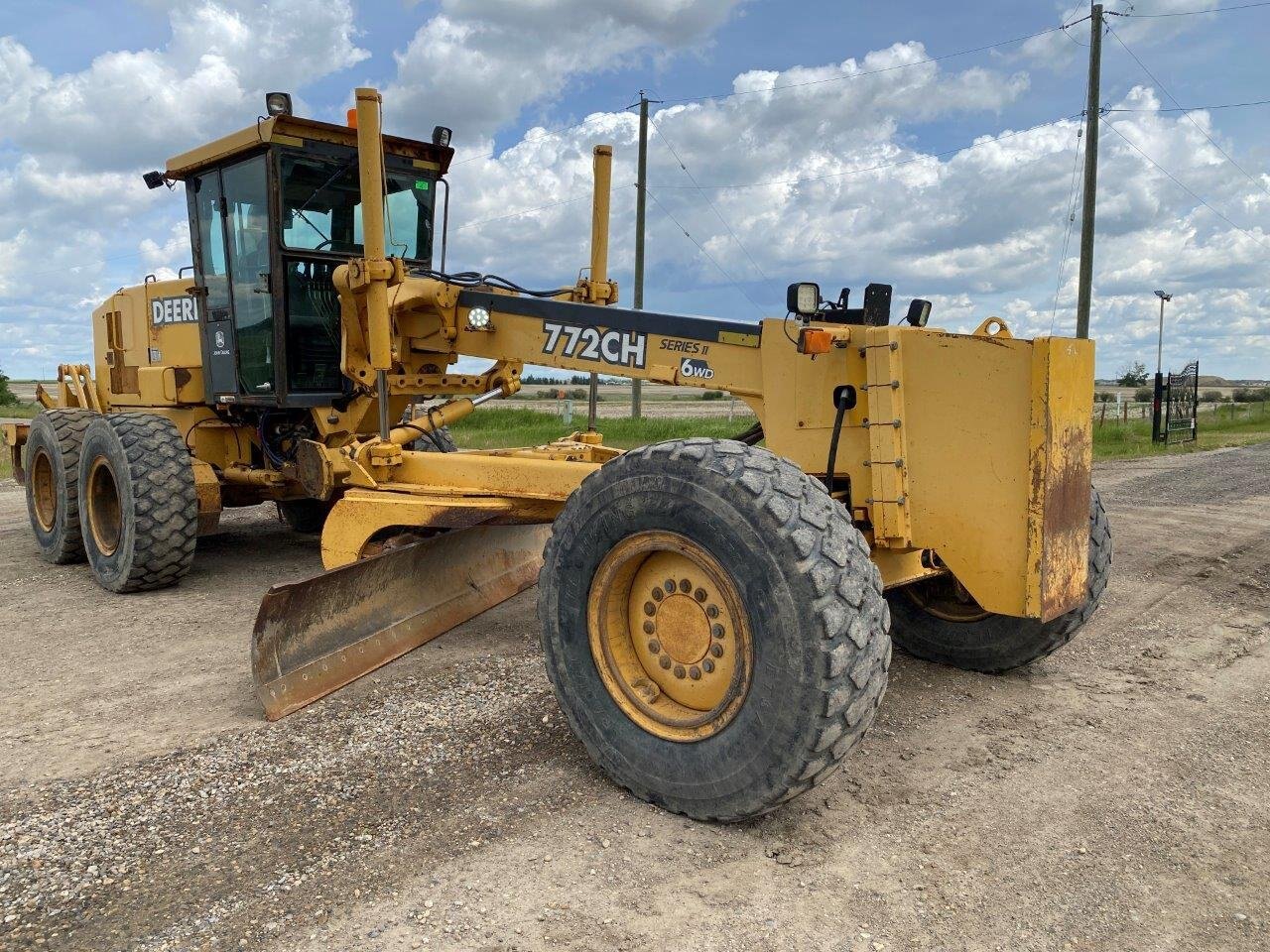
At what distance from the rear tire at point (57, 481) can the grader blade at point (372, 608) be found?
12.4ft

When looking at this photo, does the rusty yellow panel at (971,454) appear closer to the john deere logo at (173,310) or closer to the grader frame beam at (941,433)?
the grader frame beam at (941,433)

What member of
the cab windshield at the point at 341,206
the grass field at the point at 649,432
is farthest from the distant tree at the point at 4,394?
the cab windshield at the point at 341,206

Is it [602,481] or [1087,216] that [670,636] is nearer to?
[602,481]

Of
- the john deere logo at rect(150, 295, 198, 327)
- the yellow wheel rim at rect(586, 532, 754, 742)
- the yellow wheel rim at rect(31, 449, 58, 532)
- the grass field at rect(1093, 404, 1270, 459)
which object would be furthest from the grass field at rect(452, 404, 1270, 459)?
the yellow wheel rim at rect(586, 532, 754, 742)

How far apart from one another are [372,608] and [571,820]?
2.19m

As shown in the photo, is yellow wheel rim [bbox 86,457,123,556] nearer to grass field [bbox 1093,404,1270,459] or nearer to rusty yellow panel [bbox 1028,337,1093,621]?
rusty yellow panel [bbox 1028,337,1093,621]

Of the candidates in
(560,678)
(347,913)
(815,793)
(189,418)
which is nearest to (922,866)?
(815,793)

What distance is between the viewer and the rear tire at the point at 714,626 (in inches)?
119

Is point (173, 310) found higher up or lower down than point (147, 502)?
higher up

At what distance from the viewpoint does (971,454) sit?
3662 millimetres

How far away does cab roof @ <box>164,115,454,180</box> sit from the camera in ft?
20.5

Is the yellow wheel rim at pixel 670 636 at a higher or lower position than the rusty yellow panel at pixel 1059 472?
lower

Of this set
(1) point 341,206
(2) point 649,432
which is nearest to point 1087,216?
(2) point 649,432

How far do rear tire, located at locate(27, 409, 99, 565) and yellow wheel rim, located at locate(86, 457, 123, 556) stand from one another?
0.39 metres
